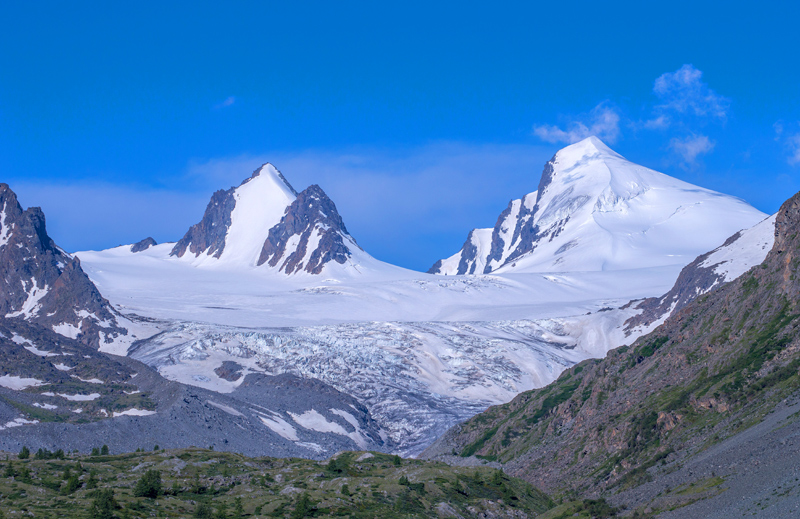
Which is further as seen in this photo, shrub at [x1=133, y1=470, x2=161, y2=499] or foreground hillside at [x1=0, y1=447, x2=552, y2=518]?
shrub at [x1=133, y1=470, x2=161, y2=499]

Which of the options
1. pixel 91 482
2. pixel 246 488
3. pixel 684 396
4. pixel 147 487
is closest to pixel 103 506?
pixel 147 487

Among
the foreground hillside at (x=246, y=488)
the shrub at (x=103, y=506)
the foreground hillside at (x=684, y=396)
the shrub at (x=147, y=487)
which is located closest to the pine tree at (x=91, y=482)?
the foreground hillside at (x=246, y=488)

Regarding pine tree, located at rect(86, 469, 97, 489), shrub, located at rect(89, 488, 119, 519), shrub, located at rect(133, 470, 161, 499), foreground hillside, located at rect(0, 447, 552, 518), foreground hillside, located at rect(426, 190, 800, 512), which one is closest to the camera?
shrub, located at rect(89, 488, 119, 519)

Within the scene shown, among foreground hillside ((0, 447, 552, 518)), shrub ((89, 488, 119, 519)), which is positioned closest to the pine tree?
foreground hillside ((0, 447, 552, 518))

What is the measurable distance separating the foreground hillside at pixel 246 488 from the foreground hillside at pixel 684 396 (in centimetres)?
1024

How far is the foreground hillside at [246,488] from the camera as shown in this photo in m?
55.3

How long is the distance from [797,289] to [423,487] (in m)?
39.5

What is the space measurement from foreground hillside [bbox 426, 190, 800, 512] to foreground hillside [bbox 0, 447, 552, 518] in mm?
10236

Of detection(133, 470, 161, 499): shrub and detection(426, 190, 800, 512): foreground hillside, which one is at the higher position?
detection(426, 190, 800, 512): foreground hillside

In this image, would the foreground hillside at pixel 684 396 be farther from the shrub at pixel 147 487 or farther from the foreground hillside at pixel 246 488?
the shrub at pixel 147 487

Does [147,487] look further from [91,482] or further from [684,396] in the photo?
[684,396]

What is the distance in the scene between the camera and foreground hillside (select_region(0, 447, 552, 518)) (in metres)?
55.3

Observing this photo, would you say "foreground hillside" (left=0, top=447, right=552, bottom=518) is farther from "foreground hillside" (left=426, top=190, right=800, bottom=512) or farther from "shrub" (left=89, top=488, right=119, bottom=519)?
"foreground hillside" (left=426, top=190, right=800, bottom=512)

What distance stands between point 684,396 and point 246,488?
41.7 m
